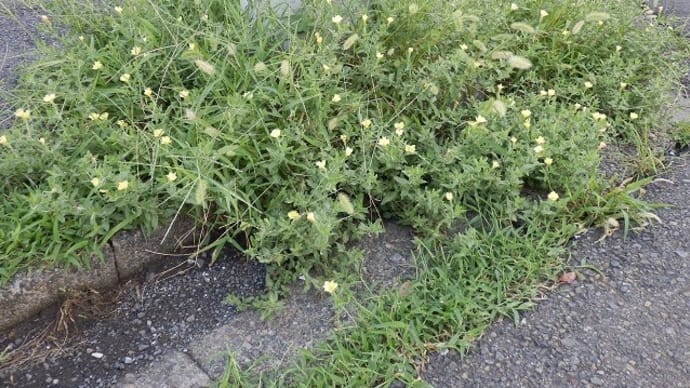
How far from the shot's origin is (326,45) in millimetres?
2684

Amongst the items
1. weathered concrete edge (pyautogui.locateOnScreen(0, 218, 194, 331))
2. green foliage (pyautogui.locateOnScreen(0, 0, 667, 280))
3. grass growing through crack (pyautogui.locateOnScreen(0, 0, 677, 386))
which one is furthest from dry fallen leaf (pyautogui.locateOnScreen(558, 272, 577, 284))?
weathered concrete edge (pyautogui.locateOnScreen(0, 218, 194, 331))

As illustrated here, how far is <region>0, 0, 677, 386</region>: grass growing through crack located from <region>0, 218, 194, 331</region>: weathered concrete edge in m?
0.06

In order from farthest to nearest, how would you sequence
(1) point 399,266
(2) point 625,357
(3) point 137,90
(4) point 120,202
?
(3) point 137,90, (1) point 399,266, (4) point 120,202, (2) point 625,357

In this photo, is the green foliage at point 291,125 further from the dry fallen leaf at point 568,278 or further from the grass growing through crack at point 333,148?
the dry fallen leaf at point 568,278

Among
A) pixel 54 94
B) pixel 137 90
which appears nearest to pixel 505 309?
pixel 137 90

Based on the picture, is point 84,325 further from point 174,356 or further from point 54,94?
point 54,94

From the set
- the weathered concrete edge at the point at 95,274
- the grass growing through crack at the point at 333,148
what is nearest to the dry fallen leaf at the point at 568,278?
the grass growing through crack at the point at 333,148

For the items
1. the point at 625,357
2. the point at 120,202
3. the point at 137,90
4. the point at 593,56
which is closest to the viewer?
the point at 625,357

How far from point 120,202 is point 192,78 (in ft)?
2.60

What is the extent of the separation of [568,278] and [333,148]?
3.44 feet

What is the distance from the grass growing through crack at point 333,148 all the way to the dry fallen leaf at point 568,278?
0.07m

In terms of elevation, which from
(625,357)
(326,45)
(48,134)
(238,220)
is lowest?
(625,357)

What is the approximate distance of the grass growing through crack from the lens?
2162mm

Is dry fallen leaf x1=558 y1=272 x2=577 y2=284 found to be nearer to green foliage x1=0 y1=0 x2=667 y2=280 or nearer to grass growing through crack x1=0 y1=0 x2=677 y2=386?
grass growing through crack x1=0 y1=0 x2=677 y2=386
